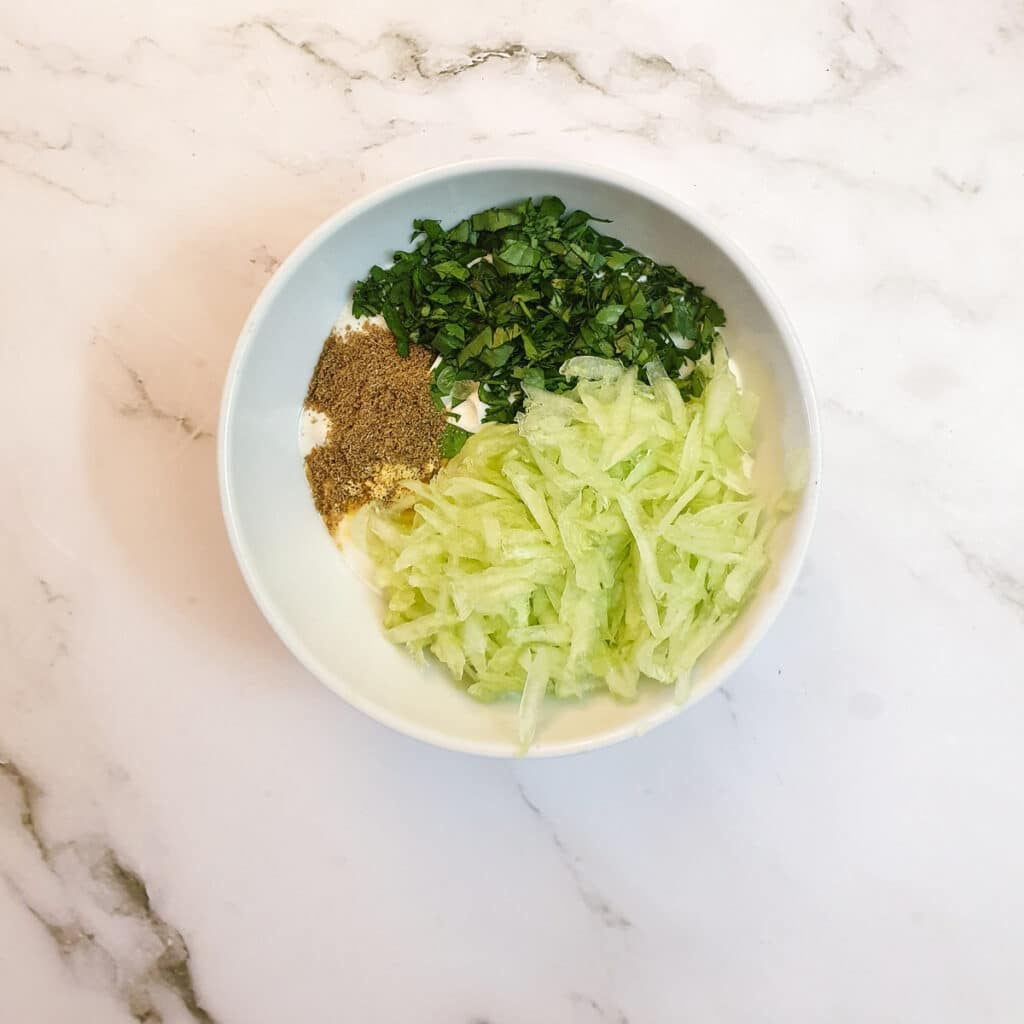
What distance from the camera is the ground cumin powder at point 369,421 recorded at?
112 centimetres

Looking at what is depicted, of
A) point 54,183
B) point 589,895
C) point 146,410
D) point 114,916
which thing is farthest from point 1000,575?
point 54,183

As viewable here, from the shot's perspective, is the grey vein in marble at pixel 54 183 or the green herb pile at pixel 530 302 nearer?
the green herb pile at pixel 530 302

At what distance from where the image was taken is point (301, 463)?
3.80 feet

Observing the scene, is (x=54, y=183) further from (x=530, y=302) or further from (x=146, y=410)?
(x=530, y=302)

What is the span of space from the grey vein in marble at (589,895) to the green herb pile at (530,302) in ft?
1.78

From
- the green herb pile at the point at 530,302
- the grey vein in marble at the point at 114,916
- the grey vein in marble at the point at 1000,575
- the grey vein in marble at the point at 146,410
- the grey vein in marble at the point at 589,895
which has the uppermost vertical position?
the green herb pile at the point at 530,302

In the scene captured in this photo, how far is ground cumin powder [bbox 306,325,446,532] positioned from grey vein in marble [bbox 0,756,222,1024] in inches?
22.4

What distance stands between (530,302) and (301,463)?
36cm

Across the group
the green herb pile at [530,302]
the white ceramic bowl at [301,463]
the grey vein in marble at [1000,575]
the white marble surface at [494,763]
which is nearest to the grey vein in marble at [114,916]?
the white marble surface at [494,763]

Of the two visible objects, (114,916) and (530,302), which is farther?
(114,916)

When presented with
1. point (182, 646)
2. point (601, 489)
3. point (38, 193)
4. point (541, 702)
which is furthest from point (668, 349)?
point (38, 193)

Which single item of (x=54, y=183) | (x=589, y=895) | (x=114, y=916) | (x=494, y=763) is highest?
(x=54, y=183)

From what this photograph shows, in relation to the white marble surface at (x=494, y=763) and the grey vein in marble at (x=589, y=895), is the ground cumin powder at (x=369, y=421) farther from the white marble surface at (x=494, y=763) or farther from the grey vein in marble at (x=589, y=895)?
the grey vein in marble at (x=589, y=895)

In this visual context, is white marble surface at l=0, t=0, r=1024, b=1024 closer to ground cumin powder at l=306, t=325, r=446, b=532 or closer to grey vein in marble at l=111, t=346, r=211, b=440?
grey vein in marble at l=111, t=346, r=211, b=440
